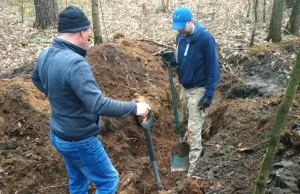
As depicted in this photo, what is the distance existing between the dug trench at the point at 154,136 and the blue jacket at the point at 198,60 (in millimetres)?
1019

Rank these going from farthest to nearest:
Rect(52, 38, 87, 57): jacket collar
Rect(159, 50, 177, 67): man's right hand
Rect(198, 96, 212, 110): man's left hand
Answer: Rect(159, 50, 177, 67): man's right hand
Rect(198, 96, 212, 110): man's left hand
Rect(52, 38, 87, 57): jacket collar

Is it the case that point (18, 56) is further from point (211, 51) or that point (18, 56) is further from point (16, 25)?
point (211, 51)

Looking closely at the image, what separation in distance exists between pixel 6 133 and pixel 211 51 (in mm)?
3631

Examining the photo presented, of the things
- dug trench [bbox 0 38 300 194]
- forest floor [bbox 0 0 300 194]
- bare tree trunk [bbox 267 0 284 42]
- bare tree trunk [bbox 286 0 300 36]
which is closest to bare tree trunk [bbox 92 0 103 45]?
forest floor [bbox 0 0 300 194]

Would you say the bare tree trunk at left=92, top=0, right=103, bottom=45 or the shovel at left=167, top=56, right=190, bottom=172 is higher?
the bare tree trunk at left=92, top=0, right=103, bottom=45

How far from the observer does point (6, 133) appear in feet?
19.5

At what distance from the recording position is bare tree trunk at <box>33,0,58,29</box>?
12.5 meters

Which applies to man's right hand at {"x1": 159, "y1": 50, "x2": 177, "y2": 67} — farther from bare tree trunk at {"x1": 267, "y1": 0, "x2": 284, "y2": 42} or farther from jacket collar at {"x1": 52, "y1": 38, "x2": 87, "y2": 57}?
A: bare tree trunk at {"x1": 267, "y1": 0, "x2": 284, "y2": 42}

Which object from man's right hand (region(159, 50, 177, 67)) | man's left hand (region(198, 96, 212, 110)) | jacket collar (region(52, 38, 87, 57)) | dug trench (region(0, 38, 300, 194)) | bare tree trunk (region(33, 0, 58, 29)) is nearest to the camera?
jacket collar (region(52, 38, 87, 57))

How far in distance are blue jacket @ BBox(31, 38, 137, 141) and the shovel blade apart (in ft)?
8.27

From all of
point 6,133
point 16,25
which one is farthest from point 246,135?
point 16,25

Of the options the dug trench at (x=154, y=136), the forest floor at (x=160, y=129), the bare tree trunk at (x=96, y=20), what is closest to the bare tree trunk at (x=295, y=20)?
the forest floor at (x=160, y=129)

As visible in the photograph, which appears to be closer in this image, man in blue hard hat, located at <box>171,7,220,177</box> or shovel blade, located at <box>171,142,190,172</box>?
man in blue hard hat, located at <box>171,7,220,177</box>

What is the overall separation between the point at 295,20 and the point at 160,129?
6.60 m
